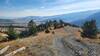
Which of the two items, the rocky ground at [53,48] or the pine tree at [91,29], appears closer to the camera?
the rocky ground at [53,48]

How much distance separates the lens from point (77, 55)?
3300cm

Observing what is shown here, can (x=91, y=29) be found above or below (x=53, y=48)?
above

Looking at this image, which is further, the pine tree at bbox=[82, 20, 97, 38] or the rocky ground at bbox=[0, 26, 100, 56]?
the pine tree at bbox=[82, 20, 97, 38]

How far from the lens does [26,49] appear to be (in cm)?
3600

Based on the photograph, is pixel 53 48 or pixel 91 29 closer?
pixel 53 48

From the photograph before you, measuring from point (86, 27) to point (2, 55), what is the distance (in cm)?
4320

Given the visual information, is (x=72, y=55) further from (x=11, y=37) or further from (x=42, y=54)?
(x=11, y=37)

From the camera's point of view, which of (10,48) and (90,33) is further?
(90,33)

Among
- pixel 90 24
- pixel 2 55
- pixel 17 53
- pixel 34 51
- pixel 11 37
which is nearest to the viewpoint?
pixel 2 55

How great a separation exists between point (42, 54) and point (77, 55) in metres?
5.25

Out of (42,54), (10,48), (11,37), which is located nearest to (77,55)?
(42,54)

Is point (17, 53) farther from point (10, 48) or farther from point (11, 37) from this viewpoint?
point (11, 37)

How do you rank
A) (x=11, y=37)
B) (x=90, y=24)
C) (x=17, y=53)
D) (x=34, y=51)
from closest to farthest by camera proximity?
(x=17, y=53), (x=34, y=51), (x=11, y=37), (x=90, y=24)

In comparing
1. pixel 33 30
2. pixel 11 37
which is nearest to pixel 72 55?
pixel 11 37
